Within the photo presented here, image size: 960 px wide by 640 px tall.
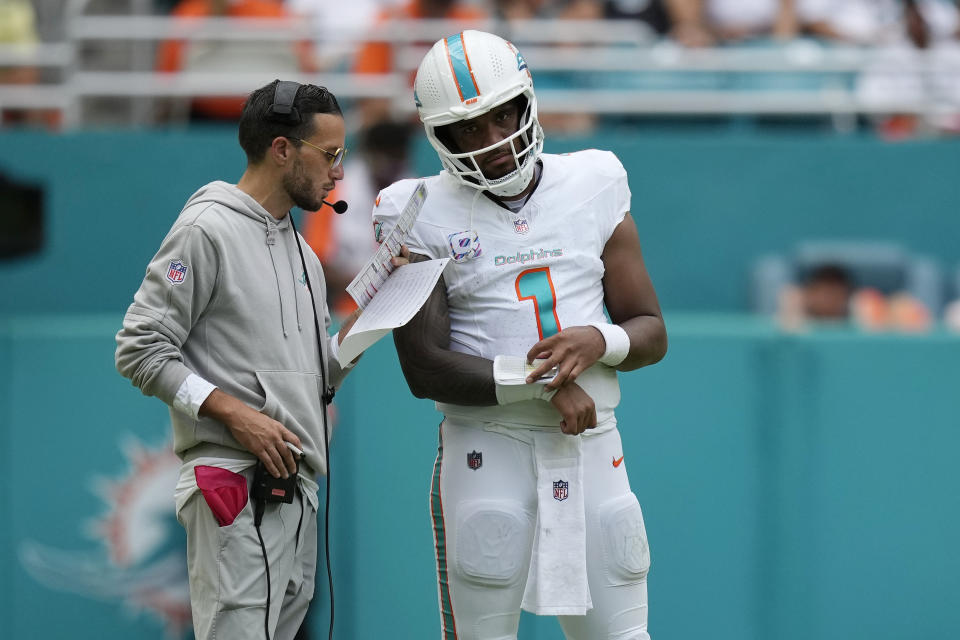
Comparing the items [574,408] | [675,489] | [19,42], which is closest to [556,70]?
[675,489]

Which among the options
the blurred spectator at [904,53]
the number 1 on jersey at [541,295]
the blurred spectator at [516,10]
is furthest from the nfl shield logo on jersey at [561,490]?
the blurred spectator at [516,10]

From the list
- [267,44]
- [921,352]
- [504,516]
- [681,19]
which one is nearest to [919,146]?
[681,19]

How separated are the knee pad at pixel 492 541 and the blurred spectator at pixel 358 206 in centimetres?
304

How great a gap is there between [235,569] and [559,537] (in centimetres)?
80

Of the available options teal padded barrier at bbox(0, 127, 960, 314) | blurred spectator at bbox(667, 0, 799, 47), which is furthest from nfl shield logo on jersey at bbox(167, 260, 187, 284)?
blurred spectator at bbox(667, 0, 799, 47)

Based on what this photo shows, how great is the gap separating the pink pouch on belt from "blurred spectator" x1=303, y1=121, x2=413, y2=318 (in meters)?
3.03

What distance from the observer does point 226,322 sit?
10.6 feet

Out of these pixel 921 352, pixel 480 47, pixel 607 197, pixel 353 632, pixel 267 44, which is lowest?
pixel 353 632

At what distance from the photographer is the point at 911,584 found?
5035 mm

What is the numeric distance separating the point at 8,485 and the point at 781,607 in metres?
3.04

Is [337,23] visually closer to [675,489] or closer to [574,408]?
[675,489]

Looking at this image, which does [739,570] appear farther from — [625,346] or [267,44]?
[267,44]

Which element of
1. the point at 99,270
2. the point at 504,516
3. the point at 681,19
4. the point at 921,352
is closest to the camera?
the point at 504,516

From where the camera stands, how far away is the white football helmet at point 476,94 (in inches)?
127
